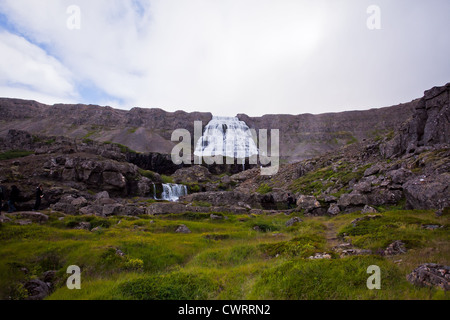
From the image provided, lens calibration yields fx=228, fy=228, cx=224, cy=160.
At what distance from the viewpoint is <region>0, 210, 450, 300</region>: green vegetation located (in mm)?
6148

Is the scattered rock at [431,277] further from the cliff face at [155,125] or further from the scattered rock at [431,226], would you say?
the cliff face at [155,125]

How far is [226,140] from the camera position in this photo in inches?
6732

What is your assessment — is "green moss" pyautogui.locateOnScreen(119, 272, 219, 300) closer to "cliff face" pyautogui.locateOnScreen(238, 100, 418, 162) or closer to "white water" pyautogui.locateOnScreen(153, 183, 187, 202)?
"white water" pyautogui.locateOnScreen(153, 183, 187, 202)

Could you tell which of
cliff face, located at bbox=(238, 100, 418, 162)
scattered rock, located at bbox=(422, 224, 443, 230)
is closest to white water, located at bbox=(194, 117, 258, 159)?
cliff face, located at bbox=(238, 100, 418, 162)

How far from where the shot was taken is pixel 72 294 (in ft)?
22.3

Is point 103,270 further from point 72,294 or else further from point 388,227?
point 388,227

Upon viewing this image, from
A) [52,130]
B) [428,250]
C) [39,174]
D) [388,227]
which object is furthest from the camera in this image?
[52,130]

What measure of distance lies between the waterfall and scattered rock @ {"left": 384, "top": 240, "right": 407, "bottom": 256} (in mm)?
48807

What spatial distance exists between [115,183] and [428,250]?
49.6 metres

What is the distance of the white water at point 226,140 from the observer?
6250 inches

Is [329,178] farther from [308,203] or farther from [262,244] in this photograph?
[262,244]

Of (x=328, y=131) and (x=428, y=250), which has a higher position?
(x=328, y=131)
